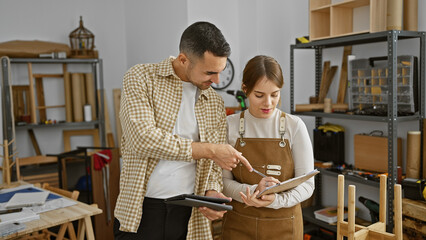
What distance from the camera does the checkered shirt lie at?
5.01 ft

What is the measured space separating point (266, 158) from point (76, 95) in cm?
371

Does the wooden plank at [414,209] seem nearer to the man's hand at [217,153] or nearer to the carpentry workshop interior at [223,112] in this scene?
the carpentry workshop interior at [223,112]

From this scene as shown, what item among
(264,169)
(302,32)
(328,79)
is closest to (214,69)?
(264,169)

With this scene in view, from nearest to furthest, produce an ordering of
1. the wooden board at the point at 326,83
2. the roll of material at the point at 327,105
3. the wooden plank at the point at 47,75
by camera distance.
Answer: the roll of material at the point at 327,105
the wooden board at the point at 326,83
the wooden plank at the point at 47,75

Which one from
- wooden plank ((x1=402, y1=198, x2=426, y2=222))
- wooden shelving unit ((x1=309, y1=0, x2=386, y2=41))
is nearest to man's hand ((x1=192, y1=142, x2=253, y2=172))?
wooden plank ((x1=402, y1=198, x2=426, y2=222))

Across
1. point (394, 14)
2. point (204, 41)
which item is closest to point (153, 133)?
point (204, 41)

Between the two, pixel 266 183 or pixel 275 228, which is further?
pixel 275 228

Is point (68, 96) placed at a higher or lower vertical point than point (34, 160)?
higher

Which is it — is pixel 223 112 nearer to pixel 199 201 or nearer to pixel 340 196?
pixel 199 201

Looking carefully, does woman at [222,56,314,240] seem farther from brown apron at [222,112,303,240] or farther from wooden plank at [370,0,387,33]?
wooden plank at [370,0,387,33]

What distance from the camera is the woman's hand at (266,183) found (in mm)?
1700

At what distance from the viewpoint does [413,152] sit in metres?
2.82

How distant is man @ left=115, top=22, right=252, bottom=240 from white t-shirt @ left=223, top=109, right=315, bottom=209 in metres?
0.10

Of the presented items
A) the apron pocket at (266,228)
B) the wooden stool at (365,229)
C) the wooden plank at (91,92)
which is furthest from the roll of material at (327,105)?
the wooden plank at (91,92)
